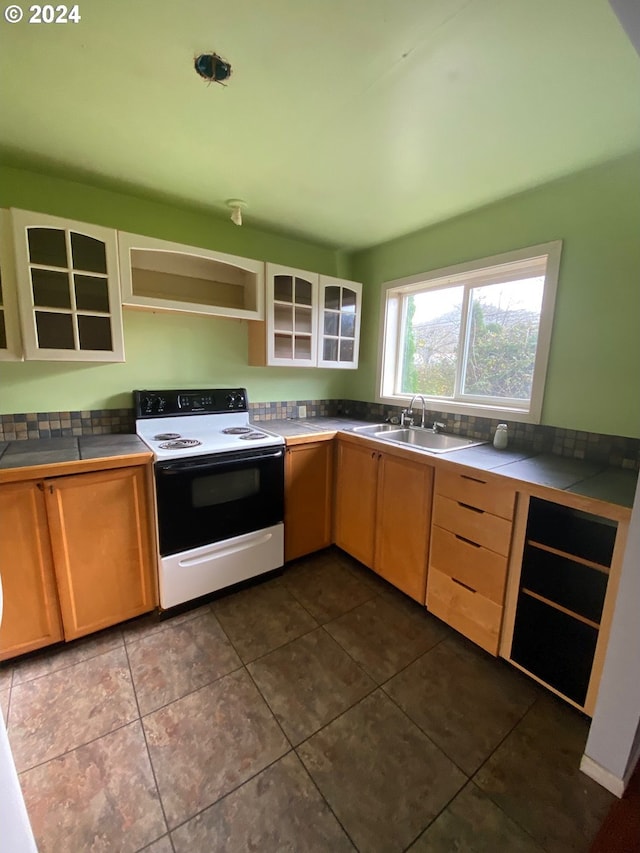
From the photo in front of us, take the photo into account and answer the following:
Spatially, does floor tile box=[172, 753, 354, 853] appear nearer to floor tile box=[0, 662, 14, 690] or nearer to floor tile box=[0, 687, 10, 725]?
floor tile box=[0, 687, 10, 725]

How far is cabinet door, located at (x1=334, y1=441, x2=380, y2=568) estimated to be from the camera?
2.16 m

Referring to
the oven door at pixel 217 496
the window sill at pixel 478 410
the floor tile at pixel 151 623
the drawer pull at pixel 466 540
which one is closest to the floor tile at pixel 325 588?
the oven door at pixel 217 496

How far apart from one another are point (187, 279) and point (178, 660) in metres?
2.13

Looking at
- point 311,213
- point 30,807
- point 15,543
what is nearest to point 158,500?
point 15,543

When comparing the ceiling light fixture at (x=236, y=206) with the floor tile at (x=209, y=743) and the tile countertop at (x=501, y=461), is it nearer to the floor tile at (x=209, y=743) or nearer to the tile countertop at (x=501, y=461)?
the tile countertop at (x=501, y=461)

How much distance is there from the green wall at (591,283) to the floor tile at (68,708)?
241cm

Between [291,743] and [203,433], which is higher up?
[203,433]

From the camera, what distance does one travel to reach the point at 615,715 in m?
1.13

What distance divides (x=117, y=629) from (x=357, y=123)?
8.45 feet

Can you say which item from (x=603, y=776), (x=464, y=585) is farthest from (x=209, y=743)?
(x=603, y=776)

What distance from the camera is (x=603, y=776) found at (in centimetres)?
116

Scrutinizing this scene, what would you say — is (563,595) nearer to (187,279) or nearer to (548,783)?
(548,783)

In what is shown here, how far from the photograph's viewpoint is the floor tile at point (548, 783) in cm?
104

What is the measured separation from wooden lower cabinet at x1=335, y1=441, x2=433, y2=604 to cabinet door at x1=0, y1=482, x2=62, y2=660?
1.61 meters
